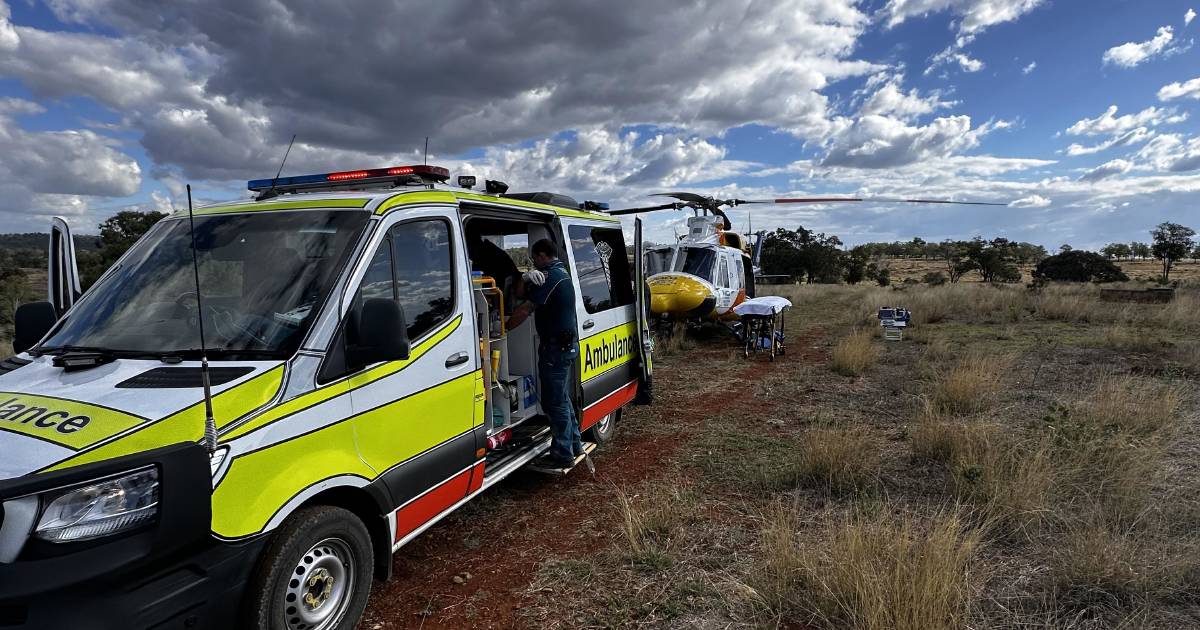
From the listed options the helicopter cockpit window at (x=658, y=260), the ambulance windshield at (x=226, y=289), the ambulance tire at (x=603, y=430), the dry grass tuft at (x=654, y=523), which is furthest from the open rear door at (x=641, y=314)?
the helicopter cockpit window at (x=658, y=260)

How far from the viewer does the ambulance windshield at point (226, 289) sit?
3004 millimetres

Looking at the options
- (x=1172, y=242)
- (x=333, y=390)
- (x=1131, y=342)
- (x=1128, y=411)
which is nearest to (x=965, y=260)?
(x=1172, y=242)

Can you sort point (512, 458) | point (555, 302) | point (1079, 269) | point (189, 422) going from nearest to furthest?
point (189, 422) < point (512, 458) < point (555, 302) < point (1079, 269)

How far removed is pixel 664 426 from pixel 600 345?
2.09 meters

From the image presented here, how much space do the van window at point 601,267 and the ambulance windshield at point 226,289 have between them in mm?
2685

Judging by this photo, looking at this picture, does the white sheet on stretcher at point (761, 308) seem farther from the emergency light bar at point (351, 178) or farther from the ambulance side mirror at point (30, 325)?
the ambulance side mirror at point (30, 325)

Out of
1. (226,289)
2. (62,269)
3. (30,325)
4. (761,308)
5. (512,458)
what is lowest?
(512,458)

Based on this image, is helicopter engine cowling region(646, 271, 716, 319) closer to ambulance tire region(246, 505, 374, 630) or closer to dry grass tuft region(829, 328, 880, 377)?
dry grass tuft region(829, 328, 880, 377)

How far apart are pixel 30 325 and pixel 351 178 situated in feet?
6.59

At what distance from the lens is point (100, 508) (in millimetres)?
2090

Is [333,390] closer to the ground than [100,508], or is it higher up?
higher up

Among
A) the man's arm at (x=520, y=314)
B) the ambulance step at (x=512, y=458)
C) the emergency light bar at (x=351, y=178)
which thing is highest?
the emergency light bar at (x=351, y=178)

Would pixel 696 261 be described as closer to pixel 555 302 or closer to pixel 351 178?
pixel 555 302

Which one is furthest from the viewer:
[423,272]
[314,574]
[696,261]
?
[696,261]
